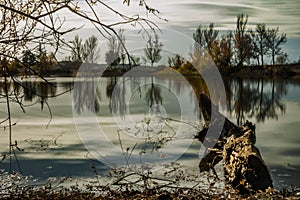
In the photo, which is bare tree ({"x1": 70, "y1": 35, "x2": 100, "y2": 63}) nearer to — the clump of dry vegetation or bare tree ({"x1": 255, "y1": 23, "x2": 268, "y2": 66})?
the clump of dry vegetation

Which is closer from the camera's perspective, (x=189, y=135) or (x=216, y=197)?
(x=216, y=197)

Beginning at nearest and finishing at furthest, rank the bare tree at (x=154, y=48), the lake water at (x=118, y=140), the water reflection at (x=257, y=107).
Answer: the bare tree at (x=154, y=48), the lake water at (x=118, y=140), the water reflection at (x=257, y=107)

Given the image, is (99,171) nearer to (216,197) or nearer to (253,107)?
(216,197)

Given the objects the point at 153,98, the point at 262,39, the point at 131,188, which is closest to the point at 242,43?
the point at 262,39

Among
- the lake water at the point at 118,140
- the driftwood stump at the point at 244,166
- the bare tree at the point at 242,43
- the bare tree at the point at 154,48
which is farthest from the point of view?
the bare tree at the point at 242,43

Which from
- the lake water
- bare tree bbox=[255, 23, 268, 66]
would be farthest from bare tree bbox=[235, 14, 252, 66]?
the lake water

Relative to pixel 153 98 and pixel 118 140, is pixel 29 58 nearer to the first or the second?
pixel 118 140

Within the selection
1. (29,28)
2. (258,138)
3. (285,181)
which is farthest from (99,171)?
(258,138)

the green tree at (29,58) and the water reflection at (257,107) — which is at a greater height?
the green tree at (29,58)

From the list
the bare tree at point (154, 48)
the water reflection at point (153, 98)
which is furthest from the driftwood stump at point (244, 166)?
the water reflection at point (153, 98)

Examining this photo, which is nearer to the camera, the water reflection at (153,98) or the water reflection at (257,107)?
the water reflection at (257,107)

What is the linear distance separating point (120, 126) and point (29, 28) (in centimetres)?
958

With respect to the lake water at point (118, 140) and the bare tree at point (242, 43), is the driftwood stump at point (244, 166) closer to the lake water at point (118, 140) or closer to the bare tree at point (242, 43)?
the lake water at point (118, 140)

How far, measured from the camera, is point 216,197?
5.53 meters
